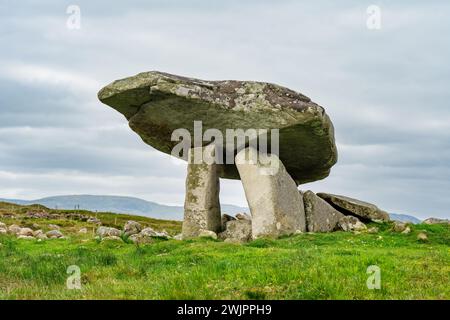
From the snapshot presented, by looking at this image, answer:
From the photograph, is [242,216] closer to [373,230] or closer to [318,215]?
[318,215]

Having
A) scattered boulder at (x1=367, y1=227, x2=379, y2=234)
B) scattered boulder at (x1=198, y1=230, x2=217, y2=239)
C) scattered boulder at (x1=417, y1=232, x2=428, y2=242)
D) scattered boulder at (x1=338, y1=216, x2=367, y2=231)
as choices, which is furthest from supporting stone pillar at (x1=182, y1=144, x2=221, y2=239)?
scattered boulder at (x1=417, y1=232, x2=428, y2=242)

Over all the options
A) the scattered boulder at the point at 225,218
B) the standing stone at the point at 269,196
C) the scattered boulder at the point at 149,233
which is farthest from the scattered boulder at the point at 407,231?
the scattered boulder at the point at 149,233

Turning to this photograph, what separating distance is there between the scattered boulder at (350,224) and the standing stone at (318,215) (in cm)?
27

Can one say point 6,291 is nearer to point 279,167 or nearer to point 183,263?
point 183,263

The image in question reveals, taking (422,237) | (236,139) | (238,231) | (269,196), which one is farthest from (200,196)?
(422,237)

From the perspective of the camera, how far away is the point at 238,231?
83.8 feet

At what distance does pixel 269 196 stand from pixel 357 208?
6245mm

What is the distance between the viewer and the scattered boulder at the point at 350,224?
26.6 metres

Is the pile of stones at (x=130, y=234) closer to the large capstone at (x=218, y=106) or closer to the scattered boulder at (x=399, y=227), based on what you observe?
the large capstone at (x=218, y=106)

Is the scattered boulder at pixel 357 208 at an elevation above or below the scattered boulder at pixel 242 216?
above

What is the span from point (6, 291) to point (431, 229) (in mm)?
18575

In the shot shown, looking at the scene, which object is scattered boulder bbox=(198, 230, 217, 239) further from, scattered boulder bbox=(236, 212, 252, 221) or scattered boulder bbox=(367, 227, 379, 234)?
scattered boulder bbox=(367, 227, 379, 234)

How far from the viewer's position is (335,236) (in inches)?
877
